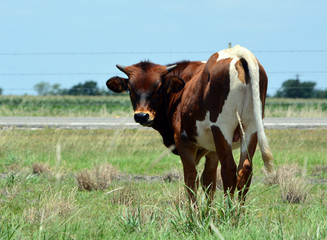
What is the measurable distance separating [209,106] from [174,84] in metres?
1.07

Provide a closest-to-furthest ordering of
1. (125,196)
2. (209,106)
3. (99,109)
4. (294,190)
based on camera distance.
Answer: (209,106), (125,196), (294,190), (99,109)

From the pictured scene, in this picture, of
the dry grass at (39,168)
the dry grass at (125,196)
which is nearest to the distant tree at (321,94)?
the dry grass at (39,168)

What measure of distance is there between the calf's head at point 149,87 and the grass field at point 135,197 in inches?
27.4

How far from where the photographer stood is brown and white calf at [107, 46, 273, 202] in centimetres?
569

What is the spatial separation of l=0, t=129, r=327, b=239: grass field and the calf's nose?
600mm

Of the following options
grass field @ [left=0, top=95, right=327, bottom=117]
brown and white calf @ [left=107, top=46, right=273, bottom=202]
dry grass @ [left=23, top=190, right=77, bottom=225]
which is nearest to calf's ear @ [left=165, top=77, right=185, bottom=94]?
brown and white calf @ [left=107, top=46, right=273, bottom=202]

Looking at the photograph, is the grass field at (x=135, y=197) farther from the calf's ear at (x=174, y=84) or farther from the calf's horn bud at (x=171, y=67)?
the calf's horn bud at (x=171, y=67)

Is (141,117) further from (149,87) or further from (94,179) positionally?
(94,179)

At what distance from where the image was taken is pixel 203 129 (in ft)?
20.2

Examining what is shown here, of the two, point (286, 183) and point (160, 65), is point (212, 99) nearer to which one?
point (160, 65)

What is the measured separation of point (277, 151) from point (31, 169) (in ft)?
19.1

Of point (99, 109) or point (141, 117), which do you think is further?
point (99, 109)

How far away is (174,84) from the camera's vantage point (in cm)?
689

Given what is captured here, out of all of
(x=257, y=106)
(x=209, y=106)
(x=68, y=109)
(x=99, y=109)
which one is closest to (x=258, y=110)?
(x=257, y=106)
